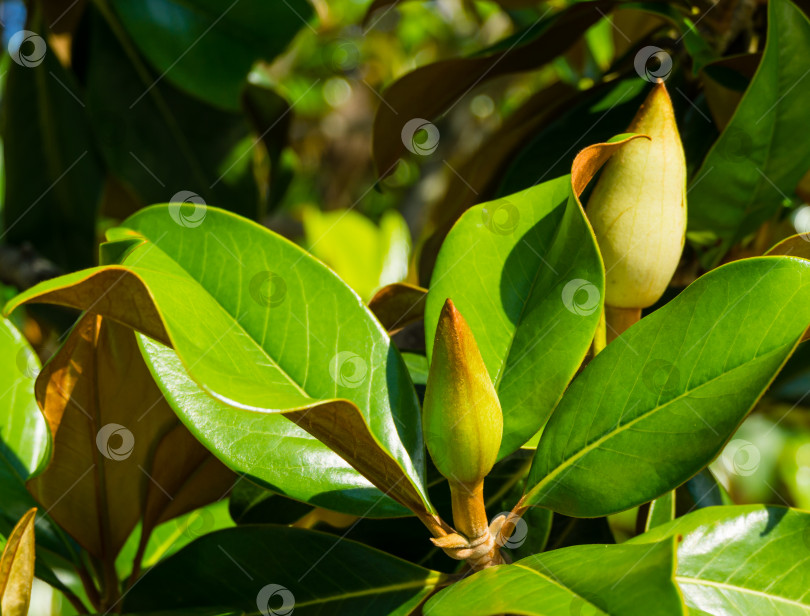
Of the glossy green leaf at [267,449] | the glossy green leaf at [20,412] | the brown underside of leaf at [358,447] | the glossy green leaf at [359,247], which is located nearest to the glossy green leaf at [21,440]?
the glossy green leaf at [20,412]

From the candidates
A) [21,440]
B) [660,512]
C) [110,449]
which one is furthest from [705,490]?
[21,440]

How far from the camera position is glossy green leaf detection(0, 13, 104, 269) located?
1.37m

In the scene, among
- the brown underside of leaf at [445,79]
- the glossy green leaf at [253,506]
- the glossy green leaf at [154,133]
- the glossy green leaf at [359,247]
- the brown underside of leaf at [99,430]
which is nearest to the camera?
the brown underside of leaf at [99,430]

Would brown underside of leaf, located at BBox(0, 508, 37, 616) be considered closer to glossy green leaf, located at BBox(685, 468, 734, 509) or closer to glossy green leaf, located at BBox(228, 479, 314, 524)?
glossy green leaf, located at BBox(228, 479, 314, 524)

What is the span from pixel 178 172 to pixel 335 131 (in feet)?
6.56

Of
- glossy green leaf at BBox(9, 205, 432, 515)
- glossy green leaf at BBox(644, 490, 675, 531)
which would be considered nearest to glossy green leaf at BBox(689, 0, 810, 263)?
glossy green leaf at BBox(644, 490, 675, 531)

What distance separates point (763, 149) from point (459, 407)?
476mm

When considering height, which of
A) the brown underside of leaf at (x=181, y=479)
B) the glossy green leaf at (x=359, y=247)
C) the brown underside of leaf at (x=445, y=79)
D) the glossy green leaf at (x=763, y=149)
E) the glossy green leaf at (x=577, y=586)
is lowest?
the glossy green leaf at (x=577, y=586)

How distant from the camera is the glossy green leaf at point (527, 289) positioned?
0.56m

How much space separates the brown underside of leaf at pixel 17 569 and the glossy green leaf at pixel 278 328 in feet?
0.44

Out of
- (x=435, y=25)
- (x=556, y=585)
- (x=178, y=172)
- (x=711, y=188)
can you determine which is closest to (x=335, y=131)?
(x=435, y=25)

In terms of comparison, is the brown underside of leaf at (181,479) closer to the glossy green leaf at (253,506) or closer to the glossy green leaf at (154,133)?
the glossy green leaf at (253,506)

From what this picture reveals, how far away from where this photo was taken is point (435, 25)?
303 centimetres

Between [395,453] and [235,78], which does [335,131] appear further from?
[395,453]
